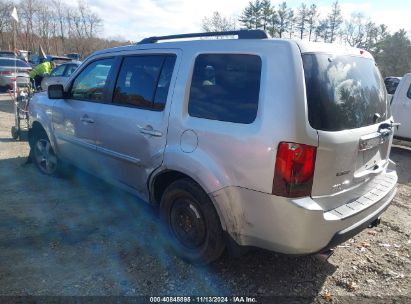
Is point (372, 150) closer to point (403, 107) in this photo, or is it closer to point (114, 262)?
point (114, 262)

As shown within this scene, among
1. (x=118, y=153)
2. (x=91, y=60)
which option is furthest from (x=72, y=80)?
(x=118, y=153)

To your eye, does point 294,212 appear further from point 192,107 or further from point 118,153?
point 118,153

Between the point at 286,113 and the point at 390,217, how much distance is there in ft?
9.65

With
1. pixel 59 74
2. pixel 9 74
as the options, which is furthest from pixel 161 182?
pixel 9 74

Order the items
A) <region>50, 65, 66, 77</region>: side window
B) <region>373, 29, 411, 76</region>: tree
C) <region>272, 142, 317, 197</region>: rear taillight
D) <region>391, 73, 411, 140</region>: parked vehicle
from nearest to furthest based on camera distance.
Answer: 1. <region>272, 142, 317, 197</region>: rear taillight
2. <region>391, 73, 411, 140</region>: parked vehicle
3. <region>50, 65, 66, 77</region>: side window
4. <region>373, 29, 411, 76</region>: tree

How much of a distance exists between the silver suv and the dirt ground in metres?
0.32

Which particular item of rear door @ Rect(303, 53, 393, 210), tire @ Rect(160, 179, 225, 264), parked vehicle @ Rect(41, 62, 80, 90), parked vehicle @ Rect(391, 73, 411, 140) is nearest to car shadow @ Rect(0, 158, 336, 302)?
tire @ Rect(160, 179, 225, 264)

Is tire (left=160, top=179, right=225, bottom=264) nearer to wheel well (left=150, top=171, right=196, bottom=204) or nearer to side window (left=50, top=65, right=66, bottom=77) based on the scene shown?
wheel well (left=150, top=171, right=196, bottom=204)

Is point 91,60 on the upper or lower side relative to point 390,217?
upper

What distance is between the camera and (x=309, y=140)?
2.32 m

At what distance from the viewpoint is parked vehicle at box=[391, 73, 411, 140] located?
27.3ft

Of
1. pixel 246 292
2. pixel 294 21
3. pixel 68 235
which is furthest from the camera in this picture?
pixel 294 21

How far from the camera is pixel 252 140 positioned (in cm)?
244

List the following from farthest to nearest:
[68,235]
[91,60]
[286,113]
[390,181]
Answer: [91,60] < [68,235] < [390,181] < [286,113]
